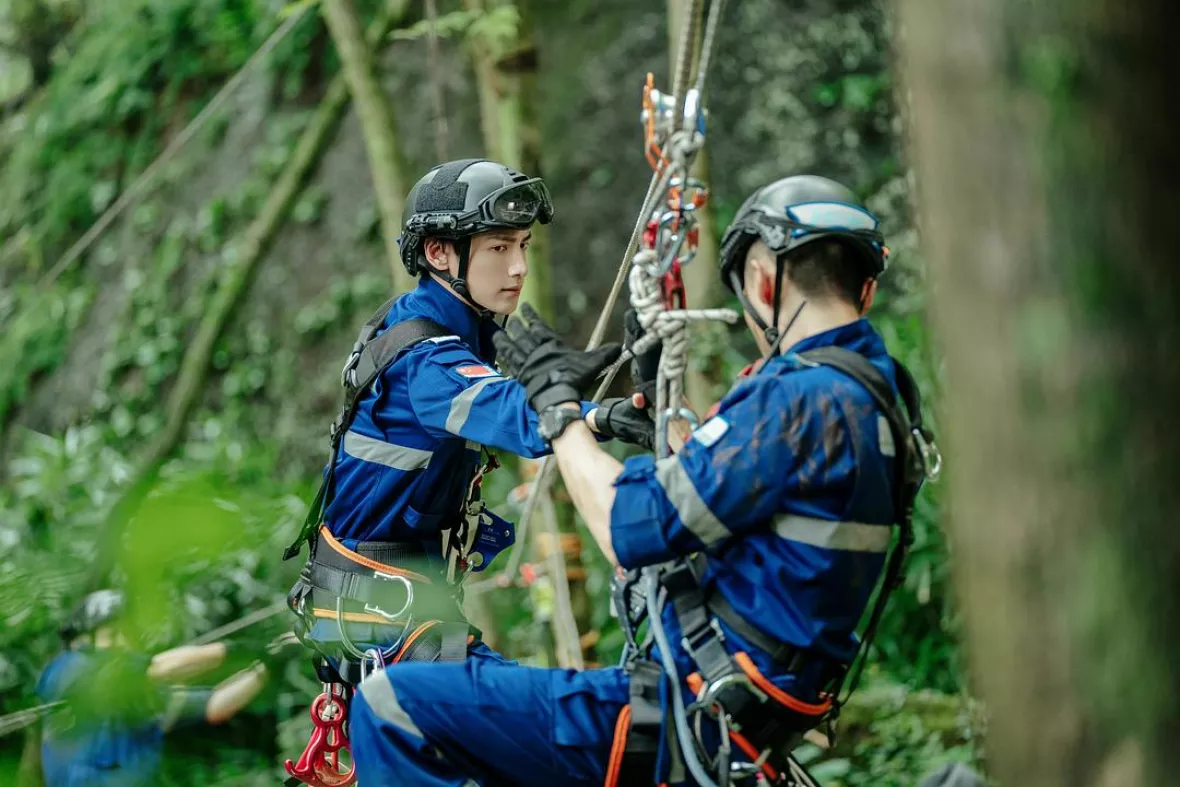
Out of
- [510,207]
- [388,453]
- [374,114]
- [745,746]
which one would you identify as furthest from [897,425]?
[374,114]

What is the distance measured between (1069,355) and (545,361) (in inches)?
62.7

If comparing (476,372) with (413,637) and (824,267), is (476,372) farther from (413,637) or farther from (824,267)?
(824,267)

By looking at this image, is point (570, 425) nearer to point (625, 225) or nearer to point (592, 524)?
point (592, 524)

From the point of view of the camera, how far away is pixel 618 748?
281 centimetres

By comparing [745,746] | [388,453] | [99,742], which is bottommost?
[745,746]

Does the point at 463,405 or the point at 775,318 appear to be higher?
the point at 775,318

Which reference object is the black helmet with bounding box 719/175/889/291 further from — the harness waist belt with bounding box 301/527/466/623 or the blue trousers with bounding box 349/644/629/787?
the harness waist belt with bounding box 301/527/466/623

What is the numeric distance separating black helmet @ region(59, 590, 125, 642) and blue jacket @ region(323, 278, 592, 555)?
1.01 m

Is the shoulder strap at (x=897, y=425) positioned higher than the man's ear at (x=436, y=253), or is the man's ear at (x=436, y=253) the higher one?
the man's ear at (x=436, y=253)

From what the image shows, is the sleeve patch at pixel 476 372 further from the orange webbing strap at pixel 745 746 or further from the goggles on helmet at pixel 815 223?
the orange webbing strap at pixel 745 746

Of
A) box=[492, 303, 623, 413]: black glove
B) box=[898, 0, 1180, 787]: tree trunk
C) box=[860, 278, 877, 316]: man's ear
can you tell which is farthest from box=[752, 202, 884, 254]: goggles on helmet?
box=[898, 0, 1180, 787]: tree trunk

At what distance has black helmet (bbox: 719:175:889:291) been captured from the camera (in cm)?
273

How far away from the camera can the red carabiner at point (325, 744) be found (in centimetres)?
395

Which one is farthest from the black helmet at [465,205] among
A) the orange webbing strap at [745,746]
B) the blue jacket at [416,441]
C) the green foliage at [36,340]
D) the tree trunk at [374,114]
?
the green foliage at [36,340]
